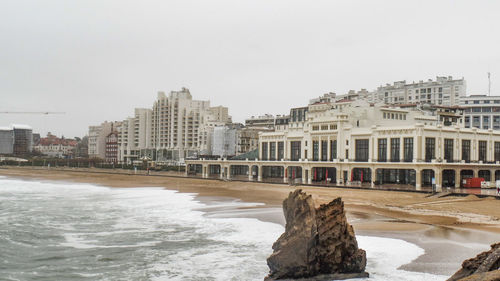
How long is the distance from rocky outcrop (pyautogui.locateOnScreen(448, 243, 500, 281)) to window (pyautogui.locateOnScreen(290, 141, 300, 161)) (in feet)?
210

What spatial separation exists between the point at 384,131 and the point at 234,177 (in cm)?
3205

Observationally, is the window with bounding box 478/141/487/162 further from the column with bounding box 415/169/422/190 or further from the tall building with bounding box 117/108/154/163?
the tall building with bounding box 117/108/154/163

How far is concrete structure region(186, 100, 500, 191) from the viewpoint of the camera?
58403 millimetres

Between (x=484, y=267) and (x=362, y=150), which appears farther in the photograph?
(x=362, y=150)

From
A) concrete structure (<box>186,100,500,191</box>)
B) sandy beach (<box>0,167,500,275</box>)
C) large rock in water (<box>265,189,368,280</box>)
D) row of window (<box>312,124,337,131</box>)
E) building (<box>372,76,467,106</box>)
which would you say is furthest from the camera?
building (<box>372,76,467,106</box>)

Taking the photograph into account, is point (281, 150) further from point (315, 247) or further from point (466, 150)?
point (315, 247)

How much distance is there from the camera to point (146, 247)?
25094mm

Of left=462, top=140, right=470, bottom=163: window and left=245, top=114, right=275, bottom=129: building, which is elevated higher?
left=245, top=114, right=275, bottom=129: building

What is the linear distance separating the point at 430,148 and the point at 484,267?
164 ft

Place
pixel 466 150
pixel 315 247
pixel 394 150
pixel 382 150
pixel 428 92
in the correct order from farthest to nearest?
pixel 428 92, pixel 382 150, pixel 466 150, pixel 394 150, pixel 315 247

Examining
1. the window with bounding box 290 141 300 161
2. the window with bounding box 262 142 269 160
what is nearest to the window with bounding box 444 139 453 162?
the window with bounding box 290 141 300 161

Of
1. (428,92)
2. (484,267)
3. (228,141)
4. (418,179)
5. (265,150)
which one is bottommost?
(418,179)

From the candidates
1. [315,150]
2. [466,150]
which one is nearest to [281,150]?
[315,150]

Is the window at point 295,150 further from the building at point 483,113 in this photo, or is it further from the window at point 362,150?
the building at point 483,113
